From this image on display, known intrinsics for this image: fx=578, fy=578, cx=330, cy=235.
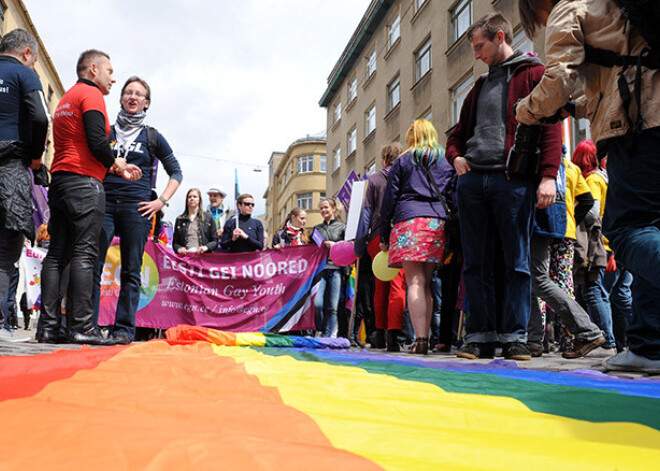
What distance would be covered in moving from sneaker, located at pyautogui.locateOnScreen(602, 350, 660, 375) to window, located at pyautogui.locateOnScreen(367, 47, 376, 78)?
1042 inches

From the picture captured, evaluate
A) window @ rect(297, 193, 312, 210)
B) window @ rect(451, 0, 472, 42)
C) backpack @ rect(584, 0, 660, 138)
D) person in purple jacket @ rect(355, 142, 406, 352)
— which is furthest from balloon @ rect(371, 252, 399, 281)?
window @ rect(297, 193, 312, 210)

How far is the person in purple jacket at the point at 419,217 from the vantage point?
4430mm

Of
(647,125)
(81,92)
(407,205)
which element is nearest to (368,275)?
(407,205)

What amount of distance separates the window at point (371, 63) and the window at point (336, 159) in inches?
231

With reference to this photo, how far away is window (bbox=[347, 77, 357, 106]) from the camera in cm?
3148

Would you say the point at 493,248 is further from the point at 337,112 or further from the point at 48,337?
the point at 337,112

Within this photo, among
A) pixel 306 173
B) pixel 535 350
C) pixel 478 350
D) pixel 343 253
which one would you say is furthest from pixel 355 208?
pixel 306 173

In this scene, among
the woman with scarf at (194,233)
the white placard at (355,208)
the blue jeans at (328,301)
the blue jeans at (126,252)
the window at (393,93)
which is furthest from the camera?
the window at (393,93)

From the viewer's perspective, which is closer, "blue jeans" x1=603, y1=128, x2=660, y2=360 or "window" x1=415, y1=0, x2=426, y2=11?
"blue jeans" x1=603, y1=128, x2=660, y2=360

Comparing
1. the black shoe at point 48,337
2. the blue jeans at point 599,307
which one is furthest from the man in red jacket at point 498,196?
the black shoe at point 48,337

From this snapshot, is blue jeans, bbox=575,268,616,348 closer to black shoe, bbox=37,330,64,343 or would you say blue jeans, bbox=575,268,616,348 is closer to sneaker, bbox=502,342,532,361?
sneaker, bbox=502,342,532,361

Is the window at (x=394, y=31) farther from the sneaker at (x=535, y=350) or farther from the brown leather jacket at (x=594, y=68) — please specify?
the brown leather jacket at (x=594, y=68)

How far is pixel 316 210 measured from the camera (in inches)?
1882

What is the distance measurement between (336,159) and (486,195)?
31.2 meters
